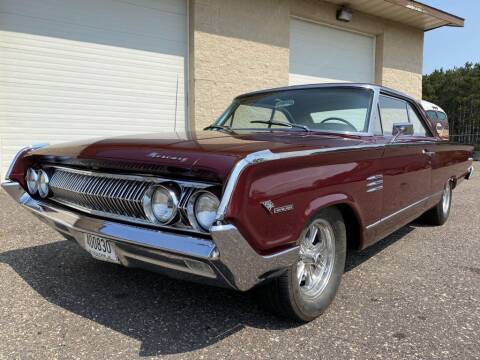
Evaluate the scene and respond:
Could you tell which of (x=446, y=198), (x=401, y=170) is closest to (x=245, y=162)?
(x=401, y=170)

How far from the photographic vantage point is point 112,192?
2.39 m

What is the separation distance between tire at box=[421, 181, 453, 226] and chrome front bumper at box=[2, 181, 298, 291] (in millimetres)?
3482

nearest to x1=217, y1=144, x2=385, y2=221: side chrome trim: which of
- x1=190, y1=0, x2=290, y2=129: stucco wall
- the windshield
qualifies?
the windshield

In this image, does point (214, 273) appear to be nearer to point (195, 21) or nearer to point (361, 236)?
point (361, 236)

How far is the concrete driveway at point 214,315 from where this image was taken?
223 centimetres

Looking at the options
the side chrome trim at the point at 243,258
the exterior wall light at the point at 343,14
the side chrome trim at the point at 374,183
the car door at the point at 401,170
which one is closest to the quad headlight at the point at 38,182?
the side chrome trim at the point at 243,258

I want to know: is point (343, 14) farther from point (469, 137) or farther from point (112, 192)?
point (469, 137)

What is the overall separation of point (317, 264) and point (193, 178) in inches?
43.3

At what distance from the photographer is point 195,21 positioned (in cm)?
855

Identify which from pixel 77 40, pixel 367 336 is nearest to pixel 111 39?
pixel 77 40

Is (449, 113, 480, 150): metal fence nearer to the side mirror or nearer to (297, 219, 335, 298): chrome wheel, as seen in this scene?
the side mirror

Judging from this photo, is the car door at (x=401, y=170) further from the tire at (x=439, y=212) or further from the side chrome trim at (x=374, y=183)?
the tire at (x=439, y=212)

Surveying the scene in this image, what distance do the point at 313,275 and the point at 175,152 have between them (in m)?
1.20

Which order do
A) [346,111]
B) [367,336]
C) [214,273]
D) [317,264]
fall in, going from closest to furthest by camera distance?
[214,273]
[367,336]
[317,264]
[346,111]
